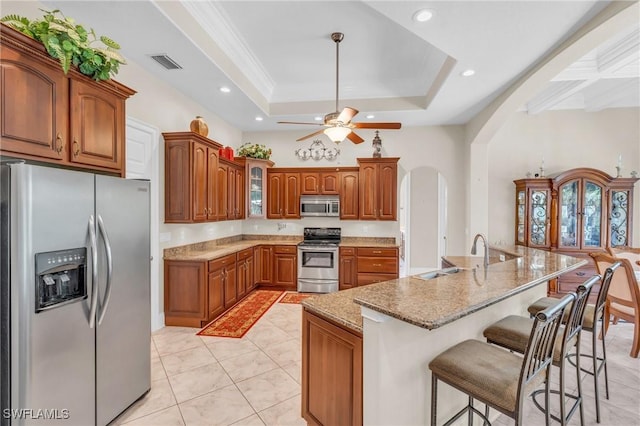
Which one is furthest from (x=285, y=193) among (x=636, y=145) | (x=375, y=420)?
(x=636, y=145)

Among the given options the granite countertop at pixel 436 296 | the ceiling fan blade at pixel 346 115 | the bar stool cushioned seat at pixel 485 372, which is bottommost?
the bar stool cushioned seat at pixel 485 372

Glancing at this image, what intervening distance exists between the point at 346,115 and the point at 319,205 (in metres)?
2.75

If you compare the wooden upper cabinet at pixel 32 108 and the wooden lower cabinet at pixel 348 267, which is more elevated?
the wooden upper cabinet at pixel 32 108

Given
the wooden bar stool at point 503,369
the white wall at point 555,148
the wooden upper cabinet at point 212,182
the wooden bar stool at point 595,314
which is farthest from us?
the white wall at point 555,148

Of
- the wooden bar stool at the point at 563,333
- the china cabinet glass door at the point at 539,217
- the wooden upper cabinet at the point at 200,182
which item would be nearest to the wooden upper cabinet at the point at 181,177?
the wooden upper cabinet at the point at 200,182

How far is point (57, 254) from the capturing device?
1.67 m

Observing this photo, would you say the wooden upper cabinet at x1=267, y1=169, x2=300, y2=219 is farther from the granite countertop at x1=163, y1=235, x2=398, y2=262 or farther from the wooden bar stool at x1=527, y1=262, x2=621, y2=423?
the wooden bar stool at x1=527, y1=262, x2=621, y2=423

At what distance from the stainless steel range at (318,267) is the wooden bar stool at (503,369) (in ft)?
12.1

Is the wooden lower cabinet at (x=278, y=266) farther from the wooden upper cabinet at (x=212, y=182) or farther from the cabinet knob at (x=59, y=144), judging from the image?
the cabinet knob at (x=59, y=144)

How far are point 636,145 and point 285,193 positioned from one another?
20.8ft

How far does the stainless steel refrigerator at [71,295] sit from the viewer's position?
1512 millimetres

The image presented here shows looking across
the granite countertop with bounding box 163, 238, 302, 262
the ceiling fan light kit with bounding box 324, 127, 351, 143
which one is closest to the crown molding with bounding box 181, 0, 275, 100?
the ceiling fan light kit with bounding box 324, 127, 351, 143

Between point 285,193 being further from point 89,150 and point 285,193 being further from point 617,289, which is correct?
point 617,289

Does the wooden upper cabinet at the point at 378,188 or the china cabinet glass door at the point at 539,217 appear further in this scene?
the wooden upper cabinet at the point at 378,188
